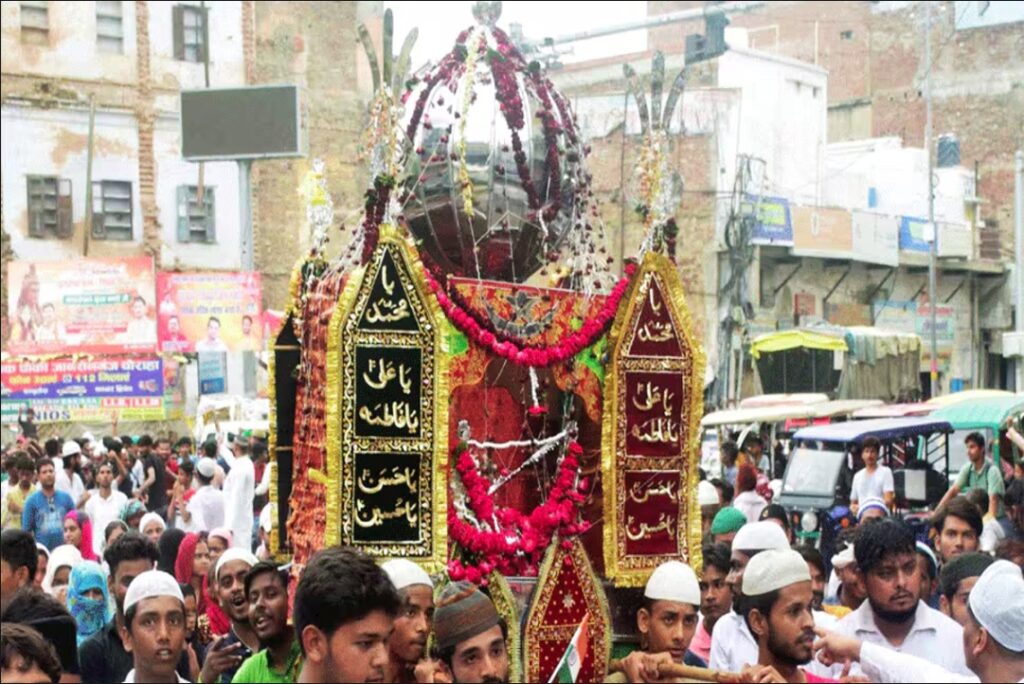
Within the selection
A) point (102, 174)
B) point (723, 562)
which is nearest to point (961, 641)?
point (723, 562)

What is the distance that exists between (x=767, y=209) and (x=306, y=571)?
27.9 meters

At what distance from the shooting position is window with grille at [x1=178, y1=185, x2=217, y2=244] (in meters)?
33.2

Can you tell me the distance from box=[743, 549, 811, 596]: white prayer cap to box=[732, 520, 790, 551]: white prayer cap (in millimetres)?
1760

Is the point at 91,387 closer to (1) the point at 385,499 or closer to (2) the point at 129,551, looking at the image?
(2) the point at 129,551

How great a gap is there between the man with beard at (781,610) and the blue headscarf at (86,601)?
3.25 metres

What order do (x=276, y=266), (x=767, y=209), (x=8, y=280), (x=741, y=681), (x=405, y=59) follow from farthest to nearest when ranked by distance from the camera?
(x=276, y=266) < (x=767, y=209) < (x=8, y=280) < (x=405, y=59) < (x=741, y=681)

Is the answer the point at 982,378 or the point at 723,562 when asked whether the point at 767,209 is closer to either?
the point at 982,378

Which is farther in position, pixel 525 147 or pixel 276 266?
pixel 276 266

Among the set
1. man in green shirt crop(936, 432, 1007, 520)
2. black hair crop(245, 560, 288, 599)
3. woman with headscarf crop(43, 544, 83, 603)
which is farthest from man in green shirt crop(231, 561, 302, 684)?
Answer: man in green shirt crop(936, 432, 1007, 520)

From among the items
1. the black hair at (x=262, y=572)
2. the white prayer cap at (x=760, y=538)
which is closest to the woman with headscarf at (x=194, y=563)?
the black hair at (x=262, y=572)

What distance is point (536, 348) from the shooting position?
750 centimetres

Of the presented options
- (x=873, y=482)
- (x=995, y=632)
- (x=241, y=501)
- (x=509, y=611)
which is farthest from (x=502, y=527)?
(x=873, y=482)

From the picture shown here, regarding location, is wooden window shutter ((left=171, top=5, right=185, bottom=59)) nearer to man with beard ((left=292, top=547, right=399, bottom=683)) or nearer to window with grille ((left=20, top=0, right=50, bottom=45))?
window with grille ((left=20, top=0, right=50, bottom=45))

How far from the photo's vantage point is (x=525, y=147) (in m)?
7.60
